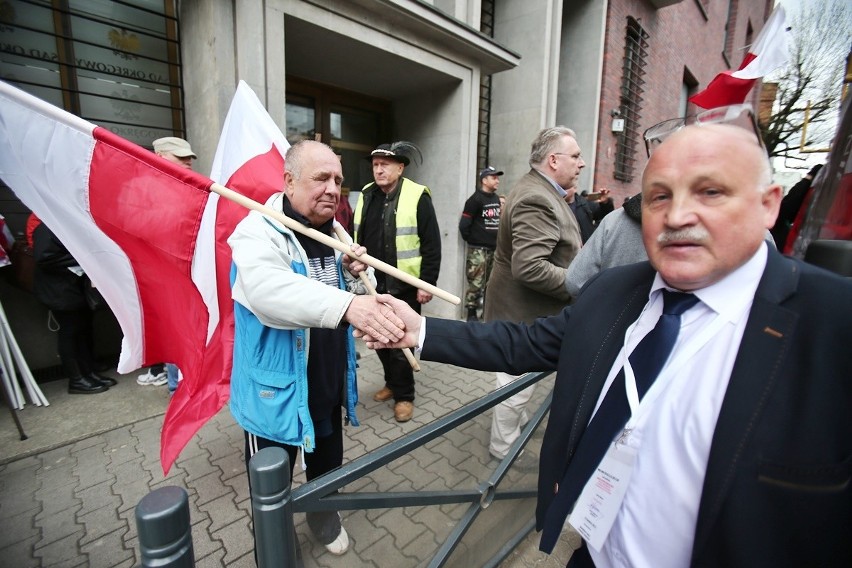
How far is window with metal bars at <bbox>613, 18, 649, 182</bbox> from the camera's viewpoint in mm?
9766

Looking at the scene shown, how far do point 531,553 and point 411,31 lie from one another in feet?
17.6

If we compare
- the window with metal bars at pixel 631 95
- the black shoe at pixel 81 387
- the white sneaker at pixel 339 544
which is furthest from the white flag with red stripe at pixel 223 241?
the window with metal bars at pixel 631 95

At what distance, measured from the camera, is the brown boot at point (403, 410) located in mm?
3704

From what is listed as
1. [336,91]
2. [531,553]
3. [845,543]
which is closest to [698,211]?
[845,543]

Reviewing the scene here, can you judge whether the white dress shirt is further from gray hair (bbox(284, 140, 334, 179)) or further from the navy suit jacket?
gray hair (bbox(284, 140, 334, 179))

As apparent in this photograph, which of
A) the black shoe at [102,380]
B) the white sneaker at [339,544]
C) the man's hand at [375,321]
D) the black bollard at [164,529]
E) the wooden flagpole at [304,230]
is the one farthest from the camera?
the black shoe at [102,380]

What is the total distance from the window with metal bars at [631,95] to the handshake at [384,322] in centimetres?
1009

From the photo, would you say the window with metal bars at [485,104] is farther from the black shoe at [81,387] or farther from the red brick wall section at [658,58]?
the black shoe at [81,387]

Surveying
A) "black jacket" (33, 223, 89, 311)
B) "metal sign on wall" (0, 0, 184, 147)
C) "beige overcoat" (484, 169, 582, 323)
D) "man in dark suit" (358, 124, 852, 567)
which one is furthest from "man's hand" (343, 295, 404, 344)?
"metal sign on wall" (0, 0, 184, 147)

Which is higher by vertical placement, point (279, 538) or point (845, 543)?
point (845, 543)

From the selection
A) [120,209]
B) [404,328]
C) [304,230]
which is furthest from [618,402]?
[120,209]

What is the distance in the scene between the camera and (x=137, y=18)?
13.9 ft

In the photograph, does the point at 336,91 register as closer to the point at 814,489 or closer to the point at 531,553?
the point at 531,553

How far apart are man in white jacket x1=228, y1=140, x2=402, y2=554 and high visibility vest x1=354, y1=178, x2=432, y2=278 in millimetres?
1425
